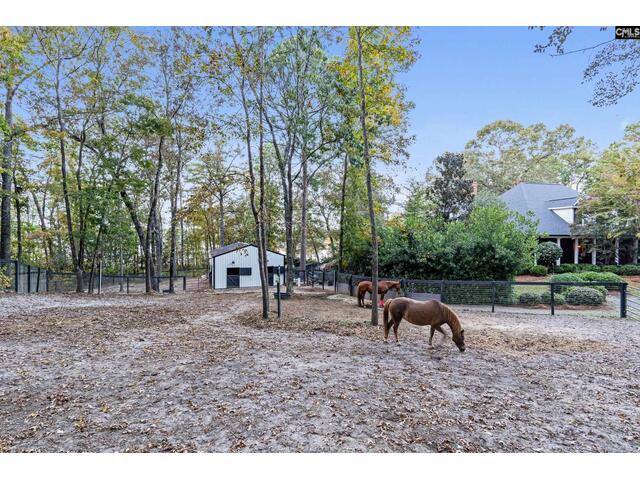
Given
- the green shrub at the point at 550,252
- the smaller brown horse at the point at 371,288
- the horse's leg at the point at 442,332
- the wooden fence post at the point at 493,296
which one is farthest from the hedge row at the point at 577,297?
the green shrub at the point at 550,252

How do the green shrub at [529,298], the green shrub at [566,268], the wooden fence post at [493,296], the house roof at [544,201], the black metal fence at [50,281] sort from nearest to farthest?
the wooden fence post at [493,296], the green shrub at [529,298], the black metal fence at [50,281], the green shrub at [566,268], the house roof at [544,201]

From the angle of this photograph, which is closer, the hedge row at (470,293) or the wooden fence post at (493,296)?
the wooden fence post at (493,296)

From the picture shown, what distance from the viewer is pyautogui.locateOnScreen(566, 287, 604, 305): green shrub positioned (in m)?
7.79

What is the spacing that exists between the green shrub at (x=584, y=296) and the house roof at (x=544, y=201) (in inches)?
344

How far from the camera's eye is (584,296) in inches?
309

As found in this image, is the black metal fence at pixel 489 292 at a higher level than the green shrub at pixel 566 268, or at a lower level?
lower

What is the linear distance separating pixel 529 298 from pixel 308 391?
785 cm

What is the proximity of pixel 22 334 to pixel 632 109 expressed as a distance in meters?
7.58

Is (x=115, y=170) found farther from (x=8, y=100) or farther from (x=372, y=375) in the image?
(x=372, y=375)

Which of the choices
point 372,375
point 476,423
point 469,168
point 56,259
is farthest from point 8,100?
point 469,168

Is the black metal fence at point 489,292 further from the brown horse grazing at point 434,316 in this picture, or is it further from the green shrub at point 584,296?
the brown horse grazing at point 434,316

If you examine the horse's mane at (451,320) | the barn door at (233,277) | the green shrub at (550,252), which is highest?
the green shrub at (550,252)

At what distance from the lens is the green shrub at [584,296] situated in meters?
7.79
